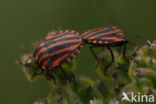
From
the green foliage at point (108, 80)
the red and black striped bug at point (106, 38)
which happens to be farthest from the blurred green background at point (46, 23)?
the green foliage at point (108, 80)

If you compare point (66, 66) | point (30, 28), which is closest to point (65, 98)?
point (66, 66)

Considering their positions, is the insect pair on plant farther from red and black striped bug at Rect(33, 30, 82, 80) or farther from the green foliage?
the green foliage

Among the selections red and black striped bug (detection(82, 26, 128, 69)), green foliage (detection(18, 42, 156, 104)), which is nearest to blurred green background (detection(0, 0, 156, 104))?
red and black striped bug (detection(82, 26, 128, 69))

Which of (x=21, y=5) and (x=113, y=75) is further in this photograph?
(x=21, y=5)

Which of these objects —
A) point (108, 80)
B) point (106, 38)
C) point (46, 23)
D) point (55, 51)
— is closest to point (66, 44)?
point (55, 51)

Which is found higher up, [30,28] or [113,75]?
[30,28]

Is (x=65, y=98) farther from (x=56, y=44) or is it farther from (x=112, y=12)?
(x=112, y=12)
